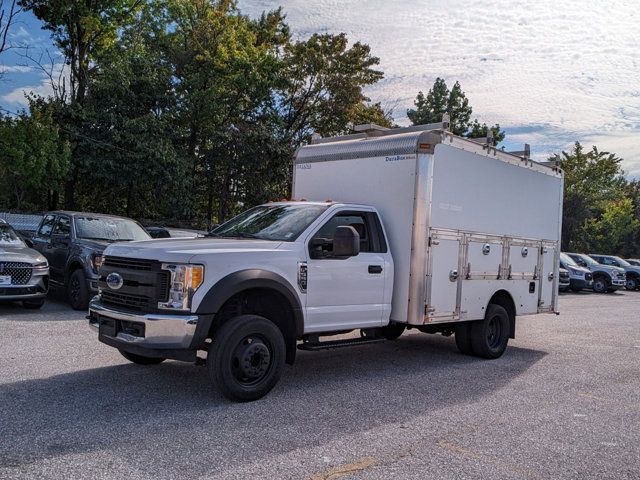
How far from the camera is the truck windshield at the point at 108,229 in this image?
38.3ft

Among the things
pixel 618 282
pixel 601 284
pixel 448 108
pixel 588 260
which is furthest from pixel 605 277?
pixel 448 108

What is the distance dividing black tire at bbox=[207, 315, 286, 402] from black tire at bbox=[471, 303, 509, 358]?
3540mm

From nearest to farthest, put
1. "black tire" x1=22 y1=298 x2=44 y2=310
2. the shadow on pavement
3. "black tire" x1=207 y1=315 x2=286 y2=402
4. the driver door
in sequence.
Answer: the shadow on pavement, "black tire" x1=207 y1=315 x2=286 y2=402, the driver door, "black tire" x1=22 y1=298 x2=44 y2=310

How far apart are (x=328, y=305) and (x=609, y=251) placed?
50.4 metres

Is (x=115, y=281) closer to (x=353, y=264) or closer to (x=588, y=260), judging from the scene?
(x=353, y=264)

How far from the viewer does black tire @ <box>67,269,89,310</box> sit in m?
11.0

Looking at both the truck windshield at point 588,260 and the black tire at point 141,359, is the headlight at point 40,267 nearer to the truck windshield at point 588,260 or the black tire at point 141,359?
the black tire at point 141,359

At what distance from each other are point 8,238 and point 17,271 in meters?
1.42

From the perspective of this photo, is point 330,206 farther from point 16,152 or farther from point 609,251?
point 609,251

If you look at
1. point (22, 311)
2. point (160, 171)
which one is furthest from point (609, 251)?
point (22, 311)

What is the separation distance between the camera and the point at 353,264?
6.65 m

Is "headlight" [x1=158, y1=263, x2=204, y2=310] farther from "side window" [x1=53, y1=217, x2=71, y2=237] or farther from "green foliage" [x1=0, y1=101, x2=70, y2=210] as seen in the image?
"green foliage" [x1=0, y1=101, x2=70, y2=210]

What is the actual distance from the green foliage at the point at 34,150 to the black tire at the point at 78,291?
11.0m

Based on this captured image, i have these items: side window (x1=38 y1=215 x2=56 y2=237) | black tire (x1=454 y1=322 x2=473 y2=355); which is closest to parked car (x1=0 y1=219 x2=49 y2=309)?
side window (x1=38 y1=215 x2=56 y2=237)
